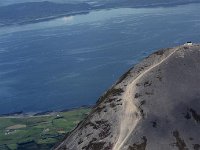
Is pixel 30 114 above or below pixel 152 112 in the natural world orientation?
below

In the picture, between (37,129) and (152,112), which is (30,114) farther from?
(152,112)

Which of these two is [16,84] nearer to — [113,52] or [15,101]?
[15,101]

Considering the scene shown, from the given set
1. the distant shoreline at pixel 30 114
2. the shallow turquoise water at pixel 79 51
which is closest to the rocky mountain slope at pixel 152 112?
the distant shoreline at pixel 30 114

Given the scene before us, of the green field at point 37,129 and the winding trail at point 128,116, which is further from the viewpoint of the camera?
the green field at point 37,129

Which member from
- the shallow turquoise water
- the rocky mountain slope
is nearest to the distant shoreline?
the shallow turquoise water

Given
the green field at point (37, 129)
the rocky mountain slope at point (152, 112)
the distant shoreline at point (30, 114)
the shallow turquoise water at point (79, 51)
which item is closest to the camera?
the rocky mountain slope at point (152, 112)

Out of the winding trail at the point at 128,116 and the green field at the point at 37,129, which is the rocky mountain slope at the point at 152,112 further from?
the green field at the point at 37,129

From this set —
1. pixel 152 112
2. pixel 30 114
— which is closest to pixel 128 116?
pixel 152 112
